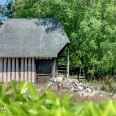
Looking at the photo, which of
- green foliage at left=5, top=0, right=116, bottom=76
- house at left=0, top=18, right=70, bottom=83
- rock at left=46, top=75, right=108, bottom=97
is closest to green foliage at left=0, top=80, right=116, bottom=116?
rock at left=46, top=75, right=108, bottom=97

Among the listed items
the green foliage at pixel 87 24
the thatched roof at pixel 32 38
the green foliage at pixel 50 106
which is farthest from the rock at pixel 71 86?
the green foliage at pixel 50 106

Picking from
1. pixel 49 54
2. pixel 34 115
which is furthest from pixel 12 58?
pixel 34 115

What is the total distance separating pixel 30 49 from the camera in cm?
2309

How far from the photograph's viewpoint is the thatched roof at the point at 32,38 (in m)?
22.8

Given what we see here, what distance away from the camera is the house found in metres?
22.6

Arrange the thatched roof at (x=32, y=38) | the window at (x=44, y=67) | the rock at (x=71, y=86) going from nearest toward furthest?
1. the rock at (x=71, y=86)
2. the thatched roof at (x=32, y=38)
3. the window at (x=44, y=67)

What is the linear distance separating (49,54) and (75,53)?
15.9 feet

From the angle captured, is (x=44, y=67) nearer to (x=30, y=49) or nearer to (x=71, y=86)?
(x=30, y=49)

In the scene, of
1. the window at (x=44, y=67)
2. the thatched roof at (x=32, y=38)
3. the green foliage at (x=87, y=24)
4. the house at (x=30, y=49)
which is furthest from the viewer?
the green foliage at (x=87, y=24)

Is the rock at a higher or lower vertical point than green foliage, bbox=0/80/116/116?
lower

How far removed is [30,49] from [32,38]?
102cm

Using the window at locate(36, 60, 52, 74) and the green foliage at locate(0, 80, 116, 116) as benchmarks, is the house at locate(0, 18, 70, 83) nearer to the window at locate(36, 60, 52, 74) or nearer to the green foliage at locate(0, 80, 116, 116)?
the window at locate(36, 60, 52, 74)

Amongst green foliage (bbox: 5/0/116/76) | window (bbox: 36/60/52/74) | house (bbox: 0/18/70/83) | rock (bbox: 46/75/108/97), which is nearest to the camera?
rock (bbox: 46/75/108/97)

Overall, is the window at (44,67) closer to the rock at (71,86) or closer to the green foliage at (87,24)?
the green foliage at (87,24)
